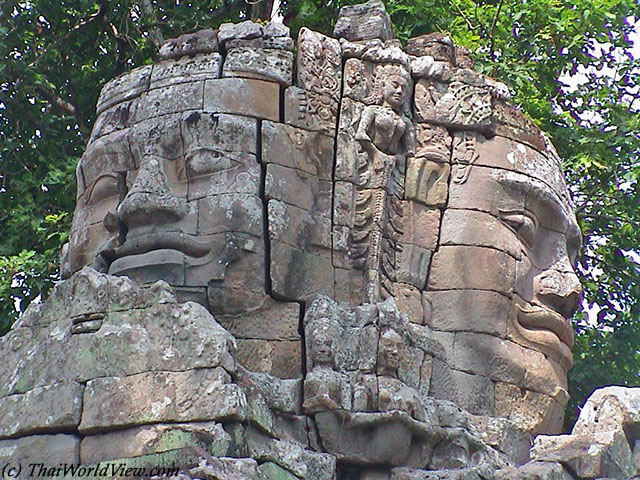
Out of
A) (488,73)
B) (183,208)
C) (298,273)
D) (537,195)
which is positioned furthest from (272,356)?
(488,73)

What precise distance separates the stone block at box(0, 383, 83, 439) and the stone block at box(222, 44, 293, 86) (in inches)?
126

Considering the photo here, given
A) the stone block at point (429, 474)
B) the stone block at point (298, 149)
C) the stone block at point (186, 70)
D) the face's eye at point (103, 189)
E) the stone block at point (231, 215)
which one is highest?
the stone block at point (186, 70)

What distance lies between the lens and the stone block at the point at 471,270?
43.8 feet

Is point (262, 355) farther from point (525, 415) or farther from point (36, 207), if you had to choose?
point (36, 207)

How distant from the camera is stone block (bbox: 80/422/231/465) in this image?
1060cm

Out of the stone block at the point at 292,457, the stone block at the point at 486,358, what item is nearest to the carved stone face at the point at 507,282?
the stone block at the point at 486,358

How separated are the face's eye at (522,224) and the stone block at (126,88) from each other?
10.2 ft

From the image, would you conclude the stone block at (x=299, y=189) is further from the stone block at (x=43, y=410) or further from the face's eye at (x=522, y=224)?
the stone block at (x=43, y=410)

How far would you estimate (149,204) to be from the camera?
12.5 metres

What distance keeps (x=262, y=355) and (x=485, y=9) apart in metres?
8.47

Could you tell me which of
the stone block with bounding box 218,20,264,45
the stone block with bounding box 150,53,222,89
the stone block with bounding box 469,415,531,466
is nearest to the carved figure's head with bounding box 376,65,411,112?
the stone block with bounding box 218,20,264,45

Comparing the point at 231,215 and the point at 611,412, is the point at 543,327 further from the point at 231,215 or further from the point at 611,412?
the point at 231,215

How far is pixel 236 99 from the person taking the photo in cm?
1302

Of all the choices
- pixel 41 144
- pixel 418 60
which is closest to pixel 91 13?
pixel 41 144
